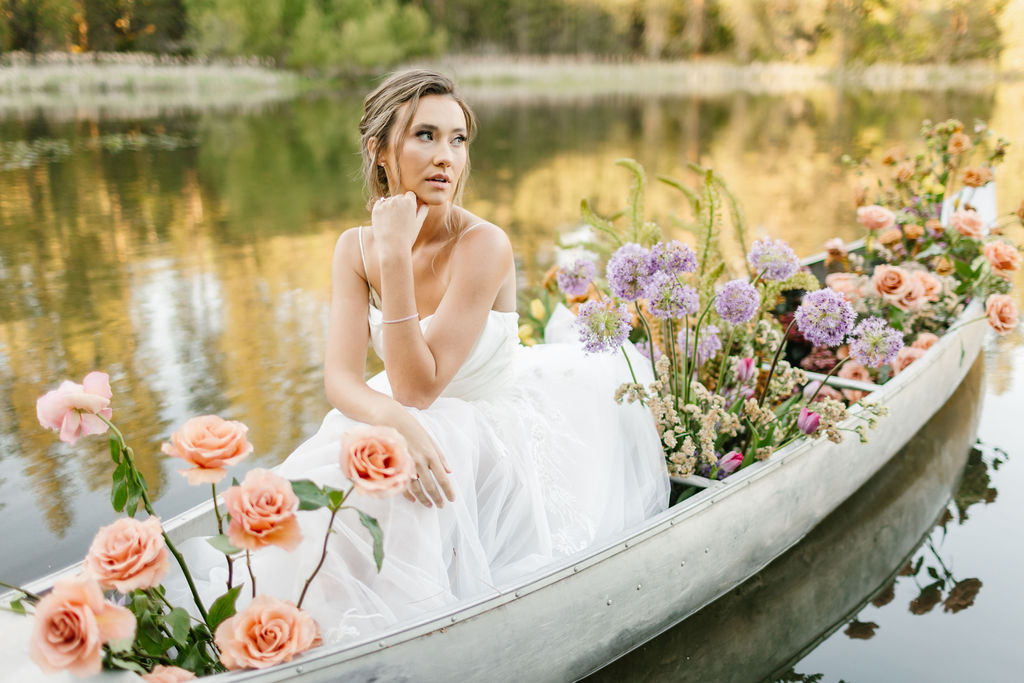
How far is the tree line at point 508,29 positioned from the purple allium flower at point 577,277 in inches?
1226

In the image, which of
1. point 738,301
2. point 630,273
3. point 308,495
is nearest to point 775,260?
point 738,301

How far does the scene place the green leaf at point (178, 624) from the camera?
1.39 metres

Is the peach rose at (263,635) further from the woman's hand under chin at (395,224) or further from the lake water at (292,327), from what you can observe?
the lake water at (292,327)

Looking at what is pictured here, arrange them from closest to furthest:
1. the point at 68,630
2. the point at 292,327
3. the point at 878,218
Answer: the point at 68,630 < the point at 878,218 < the point at 292,327

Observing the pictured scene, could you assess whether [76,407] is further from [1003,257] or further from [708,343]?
[1003,257]

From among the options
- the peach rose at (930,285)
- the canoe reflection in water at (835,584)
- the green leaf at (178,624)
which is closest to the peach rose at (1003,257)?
the peach rose at (930,285)

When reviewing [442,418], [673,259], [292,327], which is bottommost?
[292,327]

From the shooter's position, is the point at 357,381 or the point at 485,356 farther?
the point at 485,356

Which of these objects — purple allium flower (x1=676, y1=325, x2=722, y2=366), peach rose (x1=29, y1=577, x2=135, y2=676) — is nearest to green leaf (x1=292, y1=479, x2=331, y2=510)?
peach rose (x1=29, y1=577, x2=135, y2=676)

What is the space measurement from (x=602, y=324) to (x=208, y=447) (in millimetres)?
1019

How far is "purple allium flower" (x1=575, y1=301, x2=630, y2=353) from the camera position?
1.98 meters

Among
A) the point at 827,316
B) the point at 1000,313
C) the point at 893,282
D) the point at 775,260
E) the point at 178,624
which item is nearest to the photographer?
the point at 178,624

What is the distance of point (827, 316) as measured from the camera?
2000 mm

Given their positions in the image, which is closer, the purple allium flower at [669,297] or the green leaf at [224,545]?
the green leaf at [224,545]
